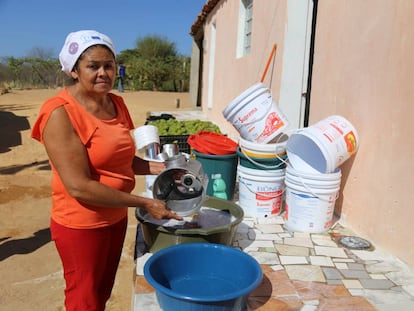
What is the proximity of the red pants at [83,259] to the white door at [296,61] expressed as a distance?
322cm

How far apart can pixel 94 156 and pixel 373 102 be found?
2361 millimetres

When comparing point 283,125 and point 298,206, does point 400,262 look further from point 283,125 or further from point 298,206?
point 283,125

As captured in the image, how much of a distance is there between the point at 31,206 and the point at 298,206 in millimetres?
4210

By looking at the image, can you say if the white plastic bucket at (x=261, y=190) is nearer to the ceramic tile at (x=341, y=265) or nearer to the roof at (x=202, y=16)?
the ceramic tile at (x=341, y=265)

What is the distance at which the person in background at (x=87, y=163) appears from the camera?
6.32ft

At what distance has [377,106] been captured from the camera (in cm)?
327

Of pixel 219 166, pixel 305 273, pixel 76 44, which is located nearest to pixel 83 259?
pixel 76 44

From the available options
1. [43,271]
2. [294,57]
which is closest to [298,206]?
[294,57]

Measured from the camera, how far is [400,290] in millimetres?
2656

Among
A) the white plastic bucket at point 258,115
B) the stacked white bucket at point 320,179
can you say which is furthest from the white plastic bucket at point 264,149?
the stacked white bucket at point 320,179

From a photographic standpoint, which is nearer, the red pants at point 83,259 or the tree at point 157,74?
the red pants at point 83,259

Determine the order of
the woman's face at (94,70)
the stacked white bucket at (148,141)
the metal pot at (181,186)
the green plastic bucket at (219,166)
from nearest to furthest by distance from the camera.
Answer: the woman's face at (94,70) → the metal pot at (181,186) → the stacked white bucket at (148,141) → the green plastic bucket at (219,166)

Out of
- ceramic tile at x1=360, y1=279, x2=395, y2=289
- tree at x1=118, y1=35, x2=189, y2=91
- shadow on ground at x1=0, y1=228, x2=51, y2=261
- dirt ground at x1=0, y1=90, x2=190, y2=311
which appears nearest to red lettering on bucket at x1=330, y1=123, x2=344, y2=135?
ceramic tile at x1=360, y1=279, x2=395, y2=289

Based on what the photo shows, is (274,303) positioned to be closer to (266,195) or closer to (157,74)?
(266,195)
